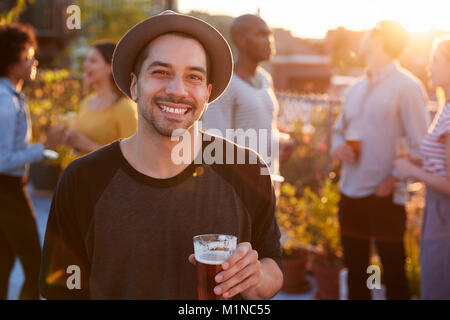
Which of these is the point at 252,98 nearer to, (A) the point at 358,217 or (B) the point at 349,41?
(A) the point at 358,217

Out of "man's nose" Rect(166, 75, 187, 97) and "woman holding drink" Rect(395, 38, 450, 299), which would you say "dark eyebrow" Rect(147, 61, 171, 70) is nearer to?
"man's nose" Rect(166, 75, 187, 97)

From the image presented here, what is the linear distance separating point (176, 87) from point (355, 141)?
214 centimetres

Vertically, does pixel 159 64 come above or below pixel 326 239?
above

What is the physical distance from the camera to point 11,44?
349 centimetres

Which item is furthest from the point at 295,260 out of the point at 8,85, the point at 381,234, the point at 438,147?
the point at 8,85

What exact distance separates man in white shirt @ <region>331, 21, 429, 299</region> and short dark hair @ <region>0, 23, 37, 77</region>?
270 cm

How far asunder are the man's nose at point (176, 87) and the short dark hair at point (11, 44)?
7.30 feet

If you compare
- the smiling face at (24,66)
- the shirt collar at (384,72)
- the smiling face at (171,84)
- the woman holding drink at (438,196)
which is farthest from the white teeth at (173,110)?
the shirt collar at (384,72)

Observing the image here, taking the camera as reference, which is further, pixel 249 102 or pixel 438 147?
pixel 249 102

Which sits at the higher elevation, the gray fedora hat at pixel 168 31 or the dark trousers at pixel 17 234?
the gray fedora hat at pixel 168 31

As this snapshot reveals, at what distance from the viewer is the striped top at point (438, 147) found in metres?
2.68

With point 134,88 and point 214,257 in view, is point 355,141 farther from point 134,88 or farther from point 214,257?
point 214,257

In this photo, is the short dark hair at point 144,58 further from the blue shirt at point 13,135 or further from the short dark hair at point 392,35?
the short dark hair at point 392,35
